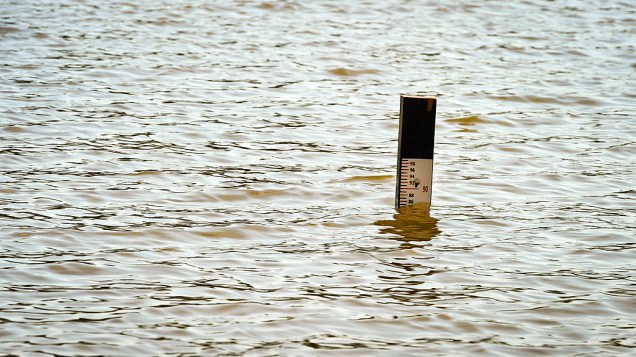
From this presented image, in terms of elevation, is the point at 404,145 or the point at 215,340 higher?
the point at 404,145

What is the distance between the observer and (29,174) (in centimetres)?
677

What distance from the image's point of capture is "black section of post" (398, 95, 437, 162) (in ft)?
19.9

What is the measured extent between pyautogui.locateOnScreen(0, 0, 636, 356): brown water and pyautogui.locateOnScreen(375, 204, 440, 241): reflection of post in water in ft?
0.07

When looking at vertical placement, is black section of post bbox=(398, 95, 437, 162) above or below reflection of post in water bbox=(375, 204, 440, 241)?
above

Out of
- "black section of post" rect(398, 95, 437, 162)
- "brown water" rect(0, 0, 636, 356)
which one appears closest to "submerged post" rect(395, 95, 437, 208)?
"black section of post" rect(398, 95, 437, 162)

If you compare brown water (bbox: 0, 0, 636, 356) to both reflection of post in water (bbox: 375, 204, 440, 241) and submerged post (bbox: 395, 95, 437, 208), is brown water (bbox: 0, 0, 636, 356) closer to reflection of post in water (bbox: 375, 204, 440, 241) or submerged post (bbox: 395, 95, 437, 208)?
reflection of post in water (bbox: 375, 204, 440, 241)

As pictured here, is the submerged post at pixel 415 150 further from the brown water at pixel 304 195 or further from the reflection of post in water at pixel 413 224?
the brown water at pixel 304 195

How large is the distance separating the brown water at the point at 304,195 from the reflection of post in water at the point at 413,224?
0.07 ft

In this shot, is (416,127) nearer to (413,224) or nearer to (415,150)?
(415,150)

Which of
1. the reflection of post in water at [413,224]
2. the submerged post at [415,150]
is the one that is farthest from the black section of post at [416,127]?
the reflection of post in water at [413,224]

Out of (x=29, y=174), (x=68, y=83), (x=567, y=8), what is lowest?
(x=29, y=174)

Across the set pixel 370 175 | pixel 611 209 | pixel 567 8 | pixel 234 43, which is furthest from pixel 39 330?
pixel 567 8

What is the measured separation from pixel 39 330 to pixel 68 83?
5.63 m

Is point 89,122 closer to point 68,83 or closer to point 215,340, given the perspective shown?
point 68,83
